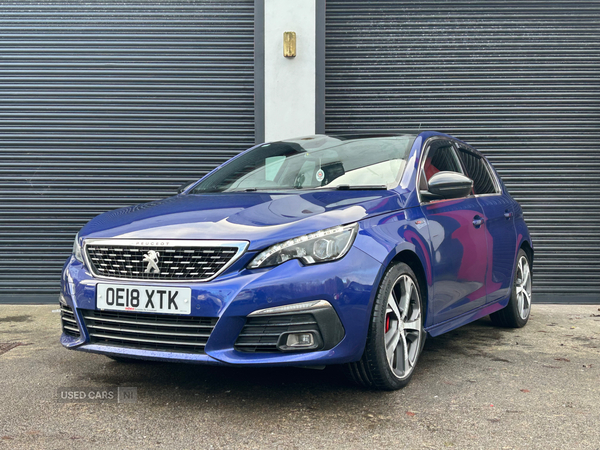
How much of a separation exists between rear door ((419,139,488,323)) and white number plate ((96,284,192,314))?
5.02 feet

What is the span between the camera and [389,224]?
317 centimetres

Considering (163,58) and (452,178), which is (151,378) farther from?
(163,58)

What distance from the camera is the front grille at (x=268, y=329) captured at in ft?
8.95

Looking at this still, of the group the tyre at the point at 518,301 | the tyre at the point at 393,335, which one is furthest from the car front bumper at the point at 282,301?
the tyre at the point at 518,301

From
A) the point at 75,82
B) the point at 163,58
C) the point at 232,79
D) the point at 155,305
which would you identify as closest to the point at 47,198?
the point at 75,82

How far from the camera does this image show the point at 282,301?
2.70 meters

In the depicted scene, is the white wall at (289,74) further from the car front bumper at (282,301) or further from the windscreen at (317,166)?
the car front bumper at (282,301)

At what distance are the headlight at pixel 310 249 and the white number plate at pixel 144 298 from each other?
0.35 metres

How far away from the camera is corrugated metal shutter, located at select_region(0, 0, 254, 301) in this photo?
6.91 m

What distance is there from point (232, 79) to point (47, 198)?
8.24ft

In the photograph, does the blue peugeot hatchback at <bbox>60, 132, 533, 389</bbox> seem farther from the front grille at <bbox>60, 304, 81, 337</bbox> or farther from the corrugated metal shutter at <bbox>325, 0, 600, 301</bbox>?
the corrugated metal shutter at <bbox>325, 0, 600, 301</bbox>

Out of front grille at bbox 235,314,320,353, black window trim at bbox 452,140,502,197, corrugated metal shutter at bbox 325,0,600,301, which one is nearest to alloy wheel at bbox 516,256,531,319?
black window trim at bbox 452,140,502,197

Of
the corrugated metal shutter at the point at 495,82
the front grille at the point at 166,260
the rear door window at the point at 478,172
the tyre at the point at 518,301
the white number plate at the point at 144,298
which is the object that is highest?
the corrugated metal shutter at the point at 495,82

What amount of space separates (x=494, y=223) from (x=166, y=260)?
270cm
